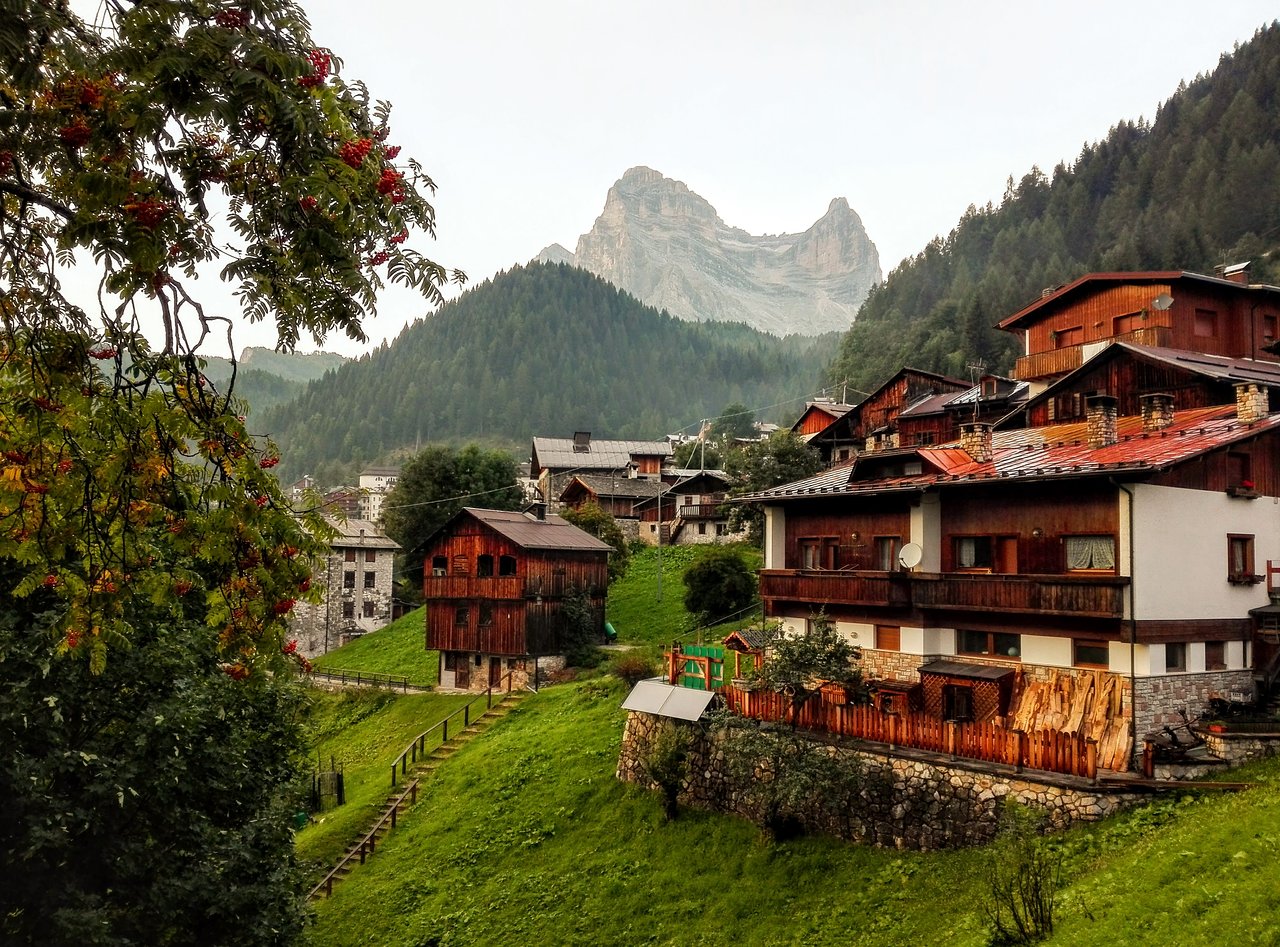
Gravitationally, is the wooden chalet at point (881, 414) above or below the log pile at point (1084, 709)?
above

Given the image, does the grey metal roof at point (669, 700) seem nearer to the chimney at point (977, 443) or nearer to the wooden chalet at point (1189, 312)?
the chimney at point (977, 443)

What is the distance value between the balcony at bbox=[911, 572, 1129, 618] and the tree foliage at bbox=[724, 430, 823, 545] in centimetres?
3310

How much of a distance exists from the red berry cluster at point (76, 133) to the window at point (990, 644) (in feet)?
74.9

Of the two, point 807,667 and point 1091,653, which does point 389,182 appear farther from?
point 1091,653

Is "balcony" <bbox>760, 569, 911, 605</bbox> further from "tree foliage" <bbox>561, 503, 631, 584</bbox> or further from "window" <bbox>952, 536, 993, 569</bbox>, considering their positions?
"tree foliage" <bbox>561, 503, 631, 584</bbox>

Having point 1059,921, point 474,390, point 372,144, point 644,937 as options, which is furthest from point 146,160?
point 474,390

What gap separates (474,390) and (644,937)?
174 meters

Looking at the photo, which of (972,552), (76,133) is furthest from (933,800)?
(76,133)

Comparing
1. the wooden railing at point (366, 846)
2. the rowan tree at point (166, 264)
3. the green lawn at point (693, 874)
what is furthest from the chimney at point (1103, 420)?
the wooden railing at point (366, 846)

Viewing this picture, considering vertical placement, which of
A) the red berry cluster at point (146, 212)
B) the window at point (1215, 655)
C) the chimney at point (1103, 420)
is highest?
the chimney at point (1103, 420)

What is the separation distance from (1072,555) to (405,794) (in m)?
22.3

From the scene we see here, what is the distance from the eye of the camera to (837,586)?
91.2 ft

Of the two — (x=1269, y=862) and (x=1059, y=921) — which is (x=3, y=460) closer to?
(x=1059, y=921)

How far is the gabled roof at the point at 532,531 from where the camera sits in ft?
149
